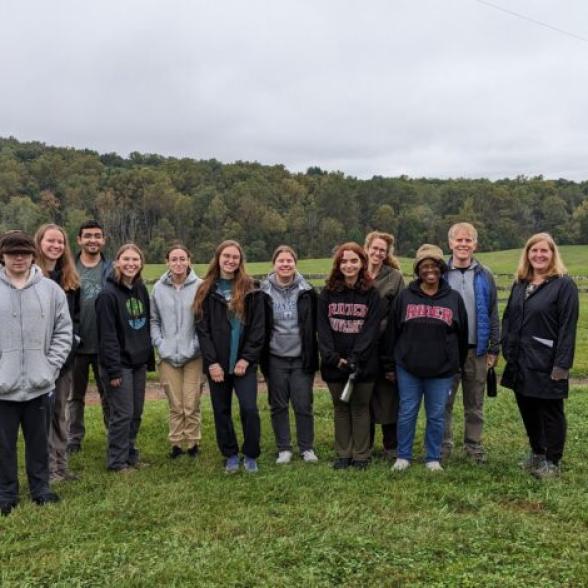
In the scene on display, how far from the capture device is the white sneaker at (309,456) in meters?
6.33

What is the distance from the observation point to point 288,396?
6387 mm

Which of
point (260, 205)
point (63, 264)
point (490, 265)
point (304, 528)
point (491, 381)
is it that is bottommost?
point (304, 528)

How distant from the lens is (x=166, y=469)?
6105mm

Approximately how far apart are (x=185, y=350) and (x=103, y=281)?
112 centimetres

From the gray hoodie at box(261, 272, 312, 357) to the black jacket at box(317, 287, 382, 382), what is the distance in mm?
275

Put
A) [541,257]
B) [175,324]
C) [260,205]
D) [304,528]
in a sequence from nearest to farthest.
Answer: [304,528] < [541,257] < [175,324] < [260,205]

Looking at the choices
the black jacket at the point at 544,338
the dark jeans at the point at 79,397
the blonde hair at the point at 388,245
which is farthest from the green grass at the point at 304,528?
the blonde hair at the point at 388,245

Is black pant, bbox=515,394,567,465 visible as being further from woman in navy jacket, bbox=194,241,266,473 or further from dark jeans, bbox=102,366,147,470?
dark jeans, bbox=102,366,147,470

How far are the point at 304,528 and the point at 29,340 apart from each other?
2.66 meters

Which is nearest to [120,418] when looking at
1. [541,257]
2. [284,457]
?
[284,457]

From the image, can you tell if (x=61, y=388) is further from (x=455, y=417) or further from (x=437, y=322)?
(x=455, y=417)

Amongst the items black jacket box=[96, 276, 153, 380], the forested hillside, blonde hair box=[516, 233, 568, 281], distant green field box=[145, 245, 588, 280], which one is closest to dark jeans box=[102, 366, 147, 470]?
black jacket box=[96, 276, 153, 380]

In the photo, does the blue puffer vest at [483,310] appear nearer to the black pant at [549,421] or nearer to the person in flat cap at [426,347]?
the person in flat cap at [426,347]

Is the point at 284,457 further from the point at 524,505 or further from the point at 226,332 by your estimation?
the point at 524,505
